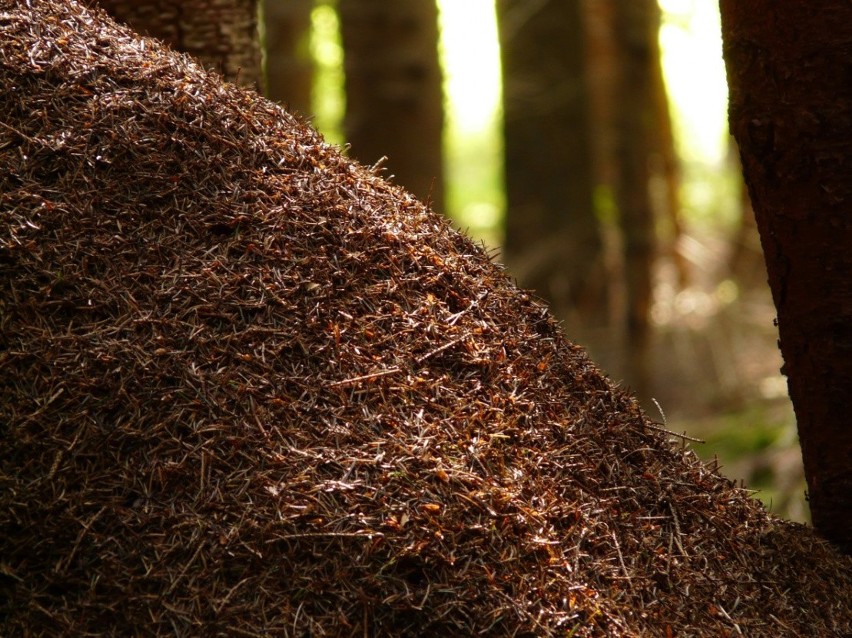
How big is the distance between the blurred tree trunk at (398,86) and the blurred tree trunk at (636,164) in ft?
9.21

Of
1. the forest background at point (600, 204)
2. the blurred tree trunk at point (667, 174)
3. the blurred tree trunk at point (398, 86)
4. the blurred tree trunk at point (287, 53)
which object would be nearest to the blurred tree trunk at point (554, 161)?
the forest background at point (600, 204)

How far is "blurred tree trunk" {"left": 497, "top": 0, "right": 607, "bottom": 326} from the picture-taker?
9.64m

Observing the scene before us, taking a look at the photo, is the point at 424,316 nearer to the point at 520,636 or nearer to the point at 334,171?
the point at 334,171

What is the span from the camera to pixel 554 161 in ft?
32.0

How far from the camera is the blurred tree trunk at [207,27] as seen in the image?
381 cm

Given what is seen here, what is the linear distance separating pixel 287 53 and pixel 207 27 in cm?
473

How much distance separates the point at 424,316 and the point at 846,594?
169cm

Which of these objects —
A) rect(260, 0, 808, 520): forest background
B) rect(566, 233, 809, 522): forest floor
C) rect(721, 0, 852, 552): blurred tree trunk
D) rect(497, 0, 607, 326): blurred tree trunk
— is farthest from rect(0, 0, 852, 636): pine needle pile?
rect(497, 0, 607, 326): blurred tree trunk

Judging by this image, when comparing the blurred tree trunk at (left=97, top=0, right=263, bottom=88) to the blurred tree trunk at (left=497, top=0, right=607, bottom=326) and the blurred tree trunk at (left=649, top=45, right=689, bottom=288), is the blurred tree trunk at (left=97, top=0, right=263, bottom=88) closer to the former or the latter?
the blurred tree trunk at (left=497, top=0, right=607, bottom=326)

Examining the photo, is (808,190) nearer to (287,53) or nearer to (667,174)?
(287,53)

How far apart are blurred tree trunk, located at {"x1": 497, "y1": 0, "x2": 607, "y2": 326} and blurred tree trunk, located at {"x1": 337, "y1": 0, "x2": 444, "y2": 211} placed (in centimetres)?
268

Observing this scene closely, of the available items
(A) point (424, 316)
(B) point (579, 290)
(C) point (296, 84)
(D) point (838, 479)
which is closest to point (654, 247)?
(B) point (579, 290)

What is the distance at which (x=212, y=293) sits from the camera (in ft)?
8.98

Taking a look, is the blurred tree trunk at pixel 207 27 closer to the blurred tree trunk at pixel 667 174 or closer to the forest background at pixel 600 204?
the forest background at pixel 600 204
